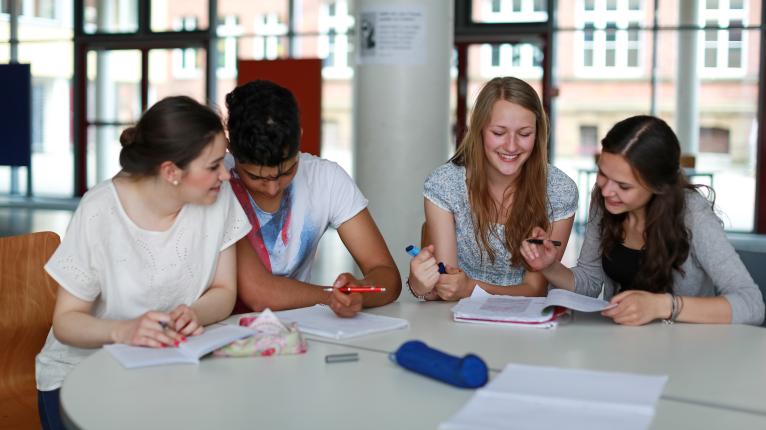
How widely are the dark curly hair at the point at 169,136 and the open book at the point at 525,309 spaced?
75 cm

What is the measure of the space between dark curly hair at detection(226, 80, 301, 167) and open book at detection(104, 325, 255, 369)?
530 mm

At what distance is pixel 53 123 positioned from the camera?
1345 centimetres

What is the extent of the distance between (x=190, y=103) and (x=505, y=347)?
3.11ft

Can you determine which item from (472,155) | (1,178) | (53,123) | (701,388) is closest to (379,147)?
(472,155)

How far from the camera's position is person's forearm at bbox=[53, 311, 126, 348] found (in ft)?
6.41

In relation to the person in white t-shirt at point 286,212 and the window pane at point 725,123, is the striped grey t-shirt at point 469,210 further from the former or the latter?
the window pane at point 725,123

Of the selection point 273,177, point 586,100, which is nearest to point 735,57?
point 586,100

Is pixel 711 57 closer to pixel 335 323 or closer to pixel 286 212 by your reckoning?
pixel 286 212

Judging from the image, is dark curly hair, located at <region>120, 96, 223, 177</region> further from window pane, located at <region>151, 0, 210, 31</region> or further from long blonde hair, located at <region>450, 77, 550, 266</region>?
window pane, located at <region>151, 0, 210, 31</region>

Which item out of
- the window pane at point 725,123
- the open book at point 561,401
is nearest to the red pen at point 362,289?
the open book at point 561,401

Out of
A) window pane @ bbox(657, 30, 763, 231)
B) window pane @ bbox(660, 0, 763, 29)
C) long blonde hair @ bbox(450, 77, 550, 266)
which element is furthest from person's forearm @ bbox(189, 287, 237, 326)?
window pane @ bbox(660, 0, 763, 29)

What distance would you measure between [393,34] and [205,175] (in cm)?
322

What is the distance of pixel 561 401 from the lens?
1463mm

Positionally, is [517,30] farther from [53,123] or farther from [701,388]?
[701,388]
